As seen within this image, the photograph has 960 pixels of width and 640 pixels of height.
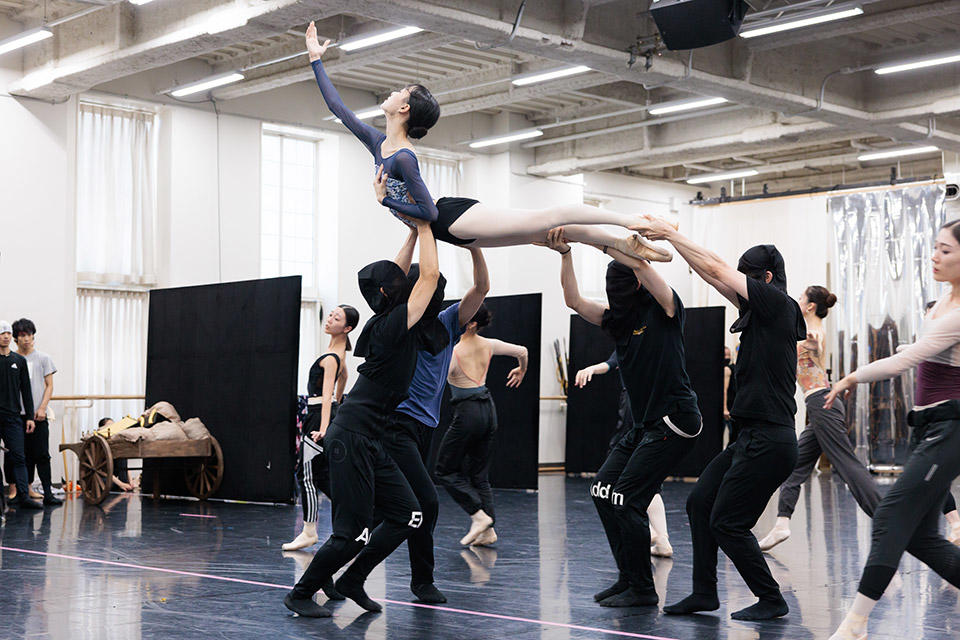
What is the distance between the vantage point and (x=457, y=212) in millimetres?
4348

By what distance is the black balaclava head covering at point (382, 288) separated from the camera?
446cm

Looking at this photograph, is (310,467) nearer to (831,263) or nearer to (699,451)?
(699,451)

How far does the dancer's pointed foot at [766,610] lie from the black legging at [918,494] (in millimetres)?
824

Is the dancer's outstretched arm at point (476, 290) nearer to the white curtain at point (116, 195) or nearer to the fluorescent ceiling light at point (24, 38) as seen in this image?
the fluorescent ceiling light at point (24, 38)

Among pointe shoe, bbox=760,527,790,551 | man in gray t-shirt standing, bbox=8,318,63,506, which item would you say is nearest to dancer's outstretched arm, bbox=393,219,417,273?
pointe shoe, bbox=760,527,790,551

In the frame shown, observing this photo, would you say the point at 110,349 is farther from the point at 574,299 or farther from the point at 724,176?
the point at 724,176

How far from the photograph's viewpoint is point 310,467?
653 cm

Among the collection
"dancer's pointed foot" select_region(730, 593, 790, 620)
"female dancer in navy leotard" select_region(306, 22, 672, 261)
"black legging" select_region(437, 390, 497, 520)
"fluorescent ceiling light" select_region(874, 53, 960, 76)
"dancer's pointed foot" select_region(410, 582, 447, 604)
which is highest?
"fluorescent ceiling light" select_region(874, 53, 960, 76)

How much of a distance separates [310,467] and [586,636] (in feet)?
9.23

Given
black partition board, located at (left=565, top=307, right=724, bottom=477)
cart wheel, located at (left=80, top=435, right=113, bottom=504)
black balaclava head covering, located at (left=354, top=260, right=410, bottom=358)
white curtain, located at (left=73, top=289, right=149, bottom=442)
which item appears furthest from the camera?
black partition board, located at (left=565, top=307, right=724, bottom=477)

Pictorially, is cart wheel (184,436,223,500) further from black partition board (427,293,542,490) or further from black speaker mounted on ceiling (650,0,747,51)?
black speaker mounted on ceiling (650,0,747,51)

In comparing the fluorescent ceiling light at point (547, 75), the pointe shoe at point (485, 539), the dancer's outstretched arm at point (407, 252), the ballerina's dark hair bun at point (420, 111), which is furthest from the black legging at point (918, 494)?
the fluorescent ceiling light at point (547, 75)

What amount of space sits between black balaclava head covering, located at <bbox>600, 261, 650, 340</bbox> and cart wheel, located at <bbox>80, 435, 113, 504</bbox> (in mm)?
6396

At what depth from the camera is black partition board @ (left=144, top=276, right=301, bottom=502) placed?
9727 mm
